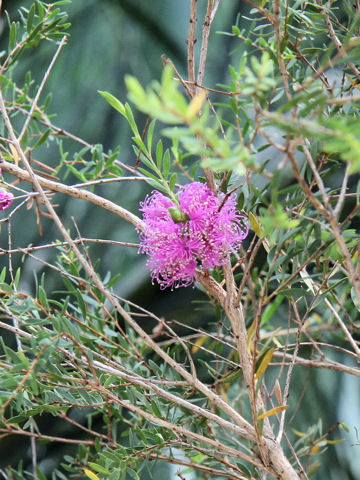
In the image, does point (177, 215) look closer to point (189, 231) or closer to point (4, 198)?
point (189, 231)

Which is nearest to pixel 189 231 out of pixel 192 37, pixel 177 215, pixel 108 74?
pixel 177 215

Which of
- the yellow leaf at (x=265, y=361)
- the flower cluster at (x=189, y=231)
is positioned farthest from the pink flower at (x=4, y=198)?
the yellow leaf at (x=265, y=361)

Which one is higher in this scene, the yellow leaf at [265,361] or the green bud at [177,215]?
the green bud at [177,215]

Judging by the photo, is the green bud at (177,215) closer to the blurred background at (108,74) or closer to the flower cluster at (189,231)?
the flower cluster at (189,231)

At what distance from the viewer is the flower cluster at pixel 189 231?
1.07ft

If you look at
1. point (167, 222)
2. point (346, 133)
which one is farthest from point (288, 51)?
point (346, 133)

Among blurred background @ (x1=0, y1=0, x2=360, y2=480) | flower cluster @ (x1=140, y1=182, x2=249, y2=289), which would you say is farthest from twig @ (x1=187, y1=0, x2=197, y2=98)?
blurred background @ (x1=0, y1=0, x2=360, y2=480)

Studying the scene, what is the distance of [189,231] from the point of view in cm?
33

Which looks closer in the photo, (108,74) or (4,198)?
(4,198)

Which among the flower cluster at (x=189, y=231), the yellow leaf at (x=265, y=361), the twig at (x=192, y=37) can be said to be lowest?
the yellow leaf at (x=265, y=361)

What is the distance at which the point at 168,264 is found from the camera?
345 millimetres

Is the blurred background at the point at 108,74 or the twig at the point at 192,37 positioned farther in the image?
the blurred background at the point at 108,74

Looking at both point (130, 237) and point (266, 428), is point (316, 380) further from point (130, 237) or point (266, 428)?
point (266, 428)

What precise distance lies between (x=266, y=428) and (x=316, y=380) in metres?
0.47
